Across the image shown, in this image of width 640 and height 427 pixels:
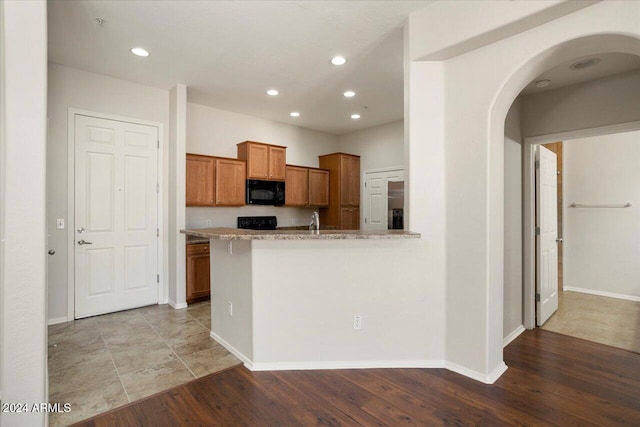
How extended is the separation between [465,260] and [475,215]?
370 millimetres

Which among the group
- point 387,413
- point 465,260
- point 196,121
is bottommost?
point 387,413

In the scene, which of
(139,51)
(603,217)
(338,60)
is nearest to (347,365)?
(338,60)

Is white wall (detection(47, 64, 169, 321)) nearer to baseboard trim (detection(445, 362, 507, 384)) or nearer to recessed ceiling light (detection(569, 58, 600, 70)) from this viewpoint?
baseboard trim (detection(445, 362, 507, 384))

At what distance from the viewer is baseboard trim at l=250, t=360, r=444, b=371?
2611 mm

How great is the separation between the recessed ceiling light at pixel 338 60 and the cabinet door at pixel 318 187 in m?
2.83

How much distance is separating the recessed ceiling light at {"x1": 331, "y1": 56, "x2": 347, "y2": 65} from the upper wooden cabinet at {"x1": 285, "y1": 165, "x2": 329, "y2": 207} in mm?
2582

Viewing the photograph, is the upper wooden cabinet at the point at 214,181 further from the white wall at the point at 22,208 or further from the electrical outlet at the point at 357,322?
the electrical outlet at the point at 357,322

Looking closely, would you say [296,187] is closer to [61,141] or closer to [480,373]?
[61,141]

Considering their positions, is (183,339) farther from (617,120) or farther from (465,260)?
(617,120)

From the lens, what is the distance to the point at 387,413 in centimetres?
206

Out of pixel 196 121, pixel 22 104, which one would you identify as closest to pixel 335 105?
pixel 196 121

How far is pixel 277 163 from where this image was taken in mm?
5598

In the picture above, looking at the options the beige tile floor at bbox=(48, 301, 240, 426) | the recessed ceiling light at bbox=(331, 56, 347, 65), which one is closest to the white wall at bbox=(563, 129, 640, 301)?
the recessed ceiling light at bbox=(331, 56, 347, 65)

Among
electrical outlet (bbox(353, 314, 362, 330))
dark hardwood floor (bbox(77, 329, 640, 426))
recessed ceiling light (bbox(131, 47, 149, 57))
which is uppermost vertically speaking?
recessed ceiling light (bbox(131, 47, 149, 57))
